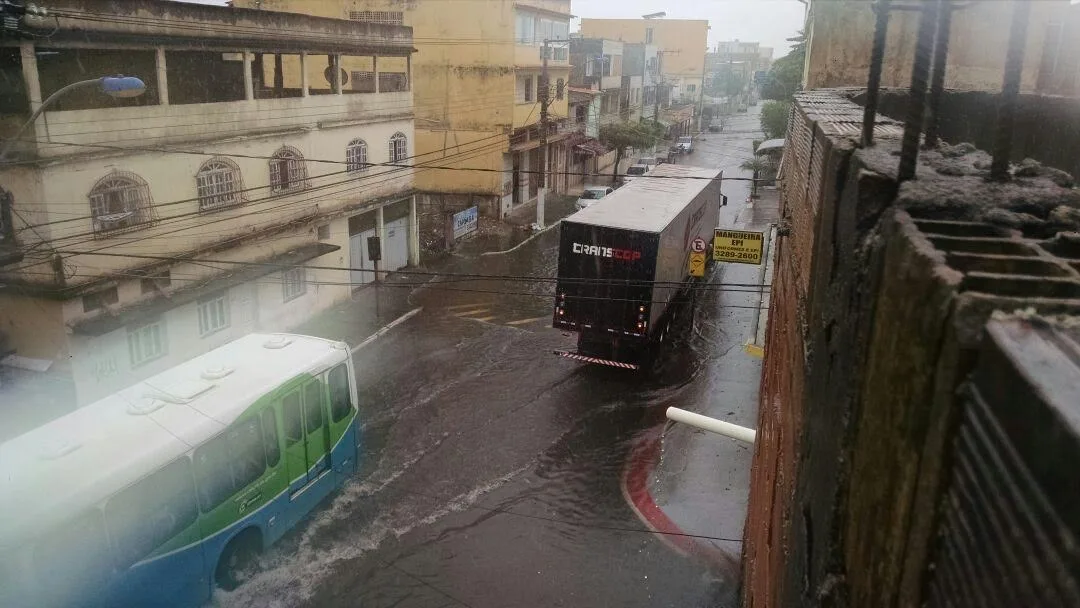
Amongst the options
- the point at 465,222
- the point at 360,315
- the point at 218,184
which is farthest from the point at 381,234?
the point at 218,184

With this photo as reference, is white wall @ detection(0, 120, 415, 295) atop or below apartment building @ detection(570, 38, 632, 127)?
below

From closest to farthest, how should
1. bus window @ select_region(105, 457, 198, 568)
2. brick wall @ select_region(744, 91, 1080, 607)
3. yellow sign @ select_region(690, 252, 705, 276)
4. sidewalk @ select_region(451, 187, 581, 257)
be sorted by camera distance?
brick wall @ select_region(744, 91, 1080, 607) → bus window @ select_region(105, 457, 198, 568) → yellow sign @ select_region(690, 252, 705, 276) → sidewalk @ select_region(451, 187, 581, 257)

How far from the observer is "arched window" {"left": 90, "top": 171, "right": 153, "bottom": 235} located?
14.2 metres

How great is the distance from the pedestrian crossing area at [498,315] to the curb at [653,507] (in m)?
6.73

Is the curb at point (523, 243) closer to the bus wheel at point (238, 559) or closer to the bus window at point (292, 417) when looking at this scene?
the bus window at point (292, 417)

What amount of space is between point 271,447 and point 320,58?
75.4ft

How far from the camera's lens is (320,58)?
29391 millimetres

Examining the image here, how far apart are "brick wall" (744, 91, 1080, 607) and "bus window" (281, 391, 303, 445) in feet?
27.6

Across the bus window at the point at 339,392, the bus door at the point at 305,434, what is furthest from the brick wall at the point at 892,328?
the bus window at the point at 339,392

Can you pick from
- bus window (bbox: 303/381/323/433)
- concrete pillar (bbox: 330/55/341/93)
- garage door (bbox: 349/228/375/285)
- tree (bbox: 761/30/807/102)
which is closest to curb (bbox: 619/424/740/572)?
bus window (bbox: 303/381/323/433)

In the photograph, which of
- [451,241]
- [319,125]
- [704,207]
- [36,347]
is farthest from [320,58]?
[36,347]

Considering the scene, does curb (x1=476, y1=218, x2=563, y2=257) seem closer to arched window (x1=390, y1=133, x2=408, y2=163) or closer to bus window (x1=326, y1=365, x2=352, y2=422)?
arched window (x1=390, y1=133, x2=408, y2=163)

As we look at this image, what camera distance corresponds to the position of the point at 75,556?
744 cm

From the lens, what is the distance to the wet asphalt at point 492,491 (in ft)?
32.0
